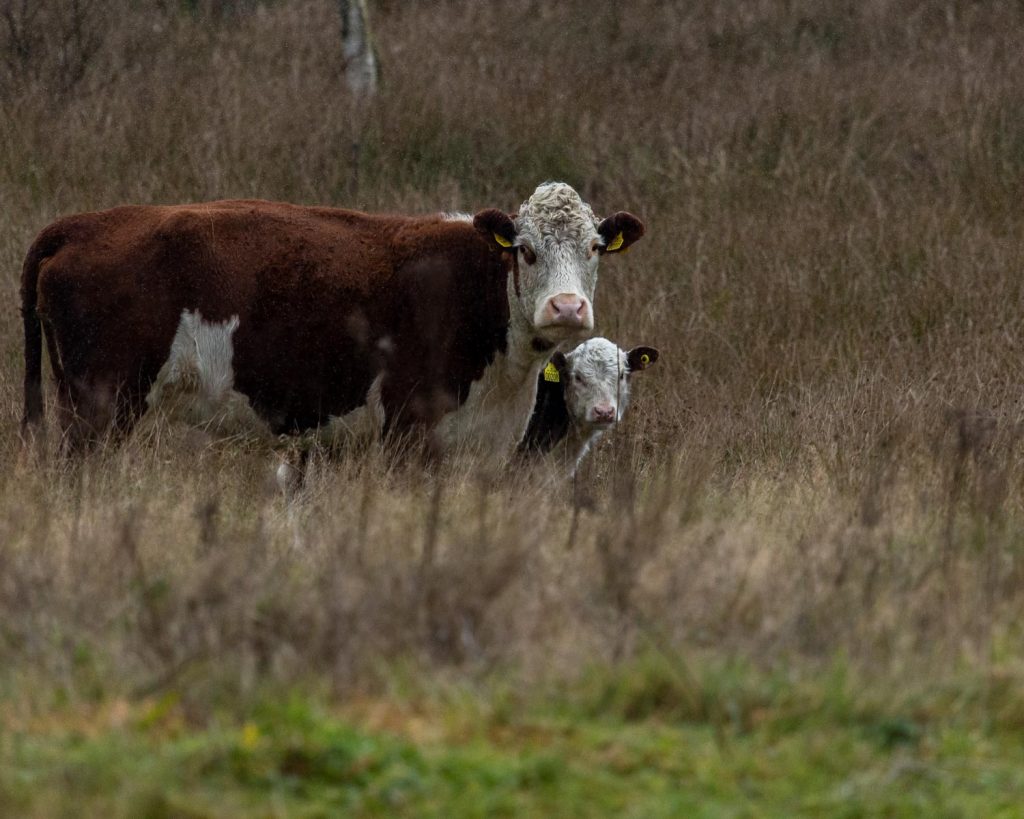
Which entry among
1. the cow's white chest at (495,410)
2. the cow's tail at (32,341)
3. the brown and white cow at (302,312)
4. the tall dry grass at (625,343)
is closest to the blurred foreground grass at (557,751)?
the tall dry grass at (625,343)

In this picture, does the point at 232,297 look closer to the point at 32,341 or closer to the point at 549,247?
the point at 32,341

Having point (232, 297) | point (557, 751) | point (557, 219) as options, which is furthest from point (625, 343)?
point (557, 751)

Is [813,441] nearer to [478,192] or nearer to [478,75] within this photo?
[478,192]

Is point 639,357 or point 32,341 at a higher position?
point 32,341

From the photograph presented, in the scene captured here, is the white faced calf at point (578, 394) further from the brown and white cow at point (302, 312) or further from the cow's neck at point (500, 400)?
the brown and white cow at point (302, 312)

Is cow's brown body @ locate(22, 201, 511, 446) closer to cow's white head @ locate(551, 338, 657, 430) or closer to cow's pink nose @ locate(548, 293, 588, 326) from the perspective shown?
cow's pink nose @ locate(548, 293, 588, 326)

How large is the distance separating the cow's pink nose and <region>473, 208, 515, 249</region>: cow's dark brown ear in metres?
0.47

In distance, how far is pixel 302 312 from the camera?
317 inches

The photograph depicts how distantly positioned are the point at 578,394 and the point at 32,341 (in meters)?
3.09

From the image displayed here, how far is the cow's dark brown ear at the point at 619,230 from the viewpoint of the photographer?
323 inches

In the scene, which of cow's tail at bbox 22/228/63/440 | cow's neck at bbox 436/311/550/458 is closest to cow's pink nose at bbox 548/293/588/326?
cow's neck at bbox 436/311/550/458

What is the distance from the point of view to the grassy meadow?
416 cm

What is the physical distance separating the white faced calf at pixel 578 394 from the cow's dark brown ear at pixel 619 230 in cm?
136

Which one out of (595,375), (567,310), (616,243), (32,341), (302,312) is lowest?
(595,375)
